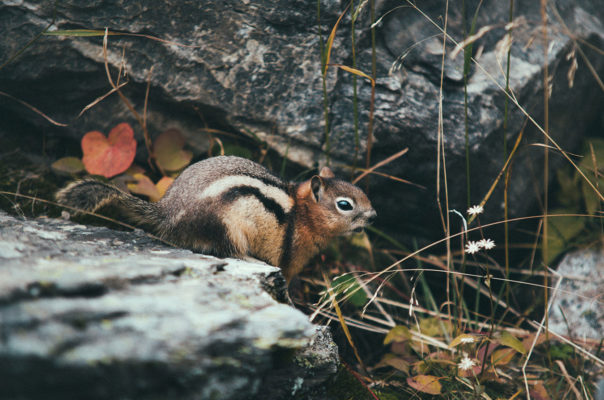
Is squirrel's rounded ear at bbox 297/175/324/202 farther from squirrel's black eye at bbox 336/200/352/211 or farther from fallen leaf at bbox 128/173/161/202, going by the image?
fallen leaf at bbox 128/173/161/202

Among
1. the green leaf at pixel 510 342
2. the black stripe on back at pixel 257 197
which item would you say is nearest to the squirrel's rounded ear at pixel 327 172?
the black stripe on back at pixel 257 197

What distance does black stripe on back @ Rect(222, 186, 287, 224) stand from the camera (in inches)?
120

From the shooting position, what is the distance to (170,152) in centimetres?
377

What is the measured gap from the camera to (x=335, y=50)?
3713 millimetres

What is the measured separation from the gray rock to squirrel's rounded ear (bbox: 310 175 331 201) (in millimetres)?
2111

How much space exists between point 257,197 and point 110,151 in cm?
132

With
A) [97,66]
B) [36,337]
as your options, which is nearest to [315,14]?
[97,66]

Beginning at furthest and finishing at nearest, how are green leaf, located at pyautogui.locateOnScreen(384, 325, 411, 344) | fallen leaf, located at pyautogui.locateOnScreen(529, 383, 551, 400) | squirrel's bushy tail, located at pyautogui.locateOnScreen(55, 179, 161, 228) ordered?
1. green leaf, located at pyautogui.locateOnScreen(384, 325, 411, 344)
2. squirrel's bushy tail, located at pyautogui.locateOnScreen(55, 179, 161, 228)
3. fallen leaf, located at pyautogui.locateOnScreen(529, 383, 551, 400)

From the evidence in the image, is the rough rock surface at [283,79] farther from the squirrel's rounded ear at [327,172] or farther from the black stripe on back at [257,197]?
the black stripe on back at [257,197]

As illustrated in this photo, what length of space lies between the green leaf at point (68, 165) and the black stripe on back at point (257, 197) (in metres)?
1.36

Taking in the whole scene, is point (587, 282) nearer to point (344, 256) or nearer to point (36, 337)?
point (344, 256)

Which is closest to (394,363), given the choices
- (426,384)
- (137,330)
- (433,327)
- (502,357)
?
(426,384)

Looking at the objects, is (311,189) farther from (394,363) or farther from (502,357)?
(502,357)

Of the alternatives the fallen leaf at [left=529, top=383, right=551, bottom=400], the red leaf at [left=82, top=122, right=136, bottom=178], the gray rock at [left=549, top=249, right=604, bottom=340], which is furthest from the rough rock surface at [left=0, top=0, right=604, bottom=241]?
the fallen leaf at [left=529, top=383, right=551, bottom=400]
